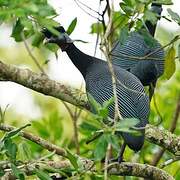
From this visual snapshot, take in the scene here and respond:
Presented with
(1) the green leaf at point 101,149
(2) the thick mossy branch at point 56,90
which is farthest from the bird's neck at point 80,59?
(1) the green leaf at point 101,149

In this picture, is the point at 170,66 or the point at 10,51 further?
the point at 10,51

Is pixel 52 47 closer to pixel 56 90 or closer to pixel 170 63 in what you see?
pixel 56 90

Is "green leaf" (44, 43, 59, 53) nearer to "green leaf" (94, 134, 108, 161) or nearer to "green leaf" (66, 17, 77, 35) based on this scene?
"green leaf" (66, 17, 77, 35)

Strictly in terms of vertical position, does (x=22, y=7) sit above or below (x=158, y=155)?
above

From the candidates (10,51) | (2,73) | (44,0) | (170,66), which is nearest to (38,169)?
(2,73)

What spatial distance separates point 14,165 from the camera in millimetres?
2088

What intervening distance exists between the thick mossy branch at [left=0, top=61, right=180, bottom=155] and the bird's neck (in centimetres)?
26

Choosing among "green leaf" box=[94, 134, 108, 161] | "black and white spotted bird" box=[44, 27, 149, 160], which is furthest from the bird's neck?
"green leaf" box=[94, 134, 108, 161]

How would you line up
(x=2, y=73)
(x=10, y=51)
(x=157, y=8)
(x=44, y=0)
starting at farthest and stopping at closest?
(x=10, y=51) → (x=157, y=8) → (x=2, y=73) → (x=44, y=0)

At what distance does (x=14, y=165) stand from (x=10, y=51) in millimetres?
5023

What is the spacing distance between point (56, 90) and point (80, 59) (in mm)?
375

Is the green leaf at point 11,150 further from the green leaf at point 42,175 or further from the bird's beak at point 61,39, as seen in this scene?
the bird's beak at point 61,39

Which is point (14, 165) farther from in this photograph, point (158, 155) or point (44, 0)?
point (158, 155)

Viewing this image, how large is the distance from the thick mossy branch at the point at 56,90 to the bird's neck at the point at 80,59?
255mm
